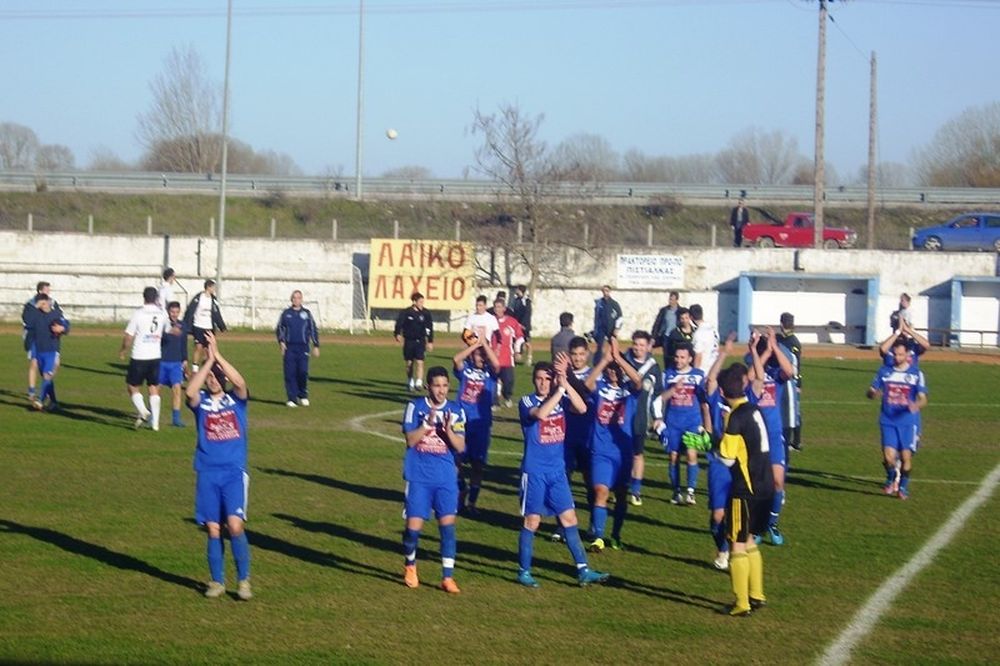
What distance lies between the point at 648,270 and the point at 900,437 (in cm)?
3066

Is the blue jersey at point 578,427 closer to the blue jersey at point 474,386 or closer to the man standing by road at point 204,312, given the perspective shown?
the blue jersey at point 474,386

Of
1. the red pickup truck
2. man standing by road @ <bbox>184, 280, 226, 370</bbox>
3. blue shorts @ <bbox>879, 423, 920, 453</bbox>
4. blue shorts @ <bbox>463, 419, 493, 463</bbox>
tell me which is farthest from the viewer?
the red pickup truck

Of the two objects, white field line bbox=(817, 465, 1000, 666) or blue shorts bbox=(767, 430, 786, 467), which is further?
blue shorts bbox=(767, 430, 786, 467)

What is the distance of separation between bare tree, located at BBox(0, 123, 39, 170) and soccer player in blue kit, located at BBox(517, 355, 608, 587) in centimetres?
9527

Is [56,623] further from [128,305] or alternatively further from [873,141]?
[873,141]

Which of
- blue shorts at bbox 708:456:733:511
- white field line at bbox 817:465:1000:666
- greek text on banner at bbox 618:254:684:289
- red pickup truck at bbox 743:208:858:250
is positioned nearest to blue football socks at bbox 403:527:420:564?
blue shorts at bbox 708:456:733:511

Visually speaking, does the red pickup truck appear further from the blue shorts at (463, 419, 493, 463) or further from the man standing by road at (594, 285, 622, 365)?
the blue shorts at (463, 419, 493, 463)

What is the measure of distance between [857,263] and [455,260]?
46.5 feet

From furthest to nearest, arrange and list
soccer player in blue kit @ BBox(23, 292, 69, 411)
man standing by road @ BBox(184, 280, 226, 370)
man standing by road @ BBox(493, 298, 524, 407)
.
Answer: man standing by road @ BBox(184, 280, 226, 370), man standing by road @ BBox(493, 298, 524, 407), soccer player in blue kit @ BBox(23, 292, 69, 411)

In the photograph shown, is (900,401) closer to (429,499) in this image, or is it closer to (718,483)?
(718,483)

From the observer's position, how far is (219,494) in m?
9.77

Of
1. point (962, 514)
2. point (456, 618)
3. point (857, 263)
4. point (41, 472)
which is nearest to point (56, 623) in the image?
point (456, 618)

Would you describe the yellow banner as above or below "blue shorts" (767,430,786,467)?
above

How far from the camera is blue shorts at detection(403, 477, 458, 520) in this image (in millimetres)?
10133
